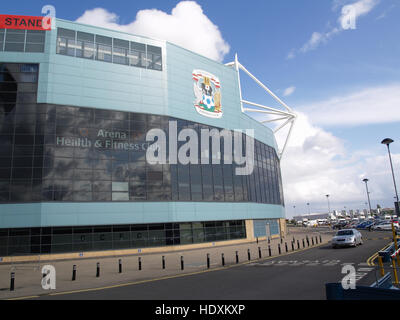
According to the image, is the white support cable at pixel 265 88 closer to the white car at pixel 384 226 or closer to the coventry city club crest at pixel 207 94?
the coventry city club crest at pixel 207 94

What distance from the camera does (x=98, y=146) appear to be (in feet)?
111

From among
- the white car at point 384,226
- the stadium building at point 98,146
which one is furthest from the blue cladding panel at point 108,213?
the white car at point 384,226

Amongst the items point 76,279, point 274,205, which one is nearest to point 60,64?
point 76,279

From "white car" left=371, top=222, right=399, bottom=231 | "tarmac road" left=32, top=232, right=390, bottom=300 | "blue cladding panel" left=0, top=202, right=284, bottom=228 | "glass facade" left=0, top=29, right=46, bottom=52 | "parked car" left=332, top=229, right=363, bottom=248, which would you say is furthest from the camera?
"white car" left=371, top=222, right=399, bottom=231

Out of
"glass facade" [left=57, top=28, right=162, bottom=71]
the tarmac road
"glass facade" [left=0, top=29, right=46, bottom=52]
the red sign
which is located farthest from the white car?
the red sign

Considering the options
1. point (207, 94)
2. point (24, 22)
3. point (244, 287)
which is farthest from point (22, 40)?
point (244, 287)

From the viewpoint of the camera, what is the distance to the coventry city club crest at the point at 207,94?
41.8 meters

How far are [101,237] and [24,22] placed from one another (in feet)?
82.7

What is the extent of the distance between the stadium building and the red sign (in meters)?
0.25

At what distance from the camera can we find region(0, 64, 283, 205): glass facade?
3081 cm

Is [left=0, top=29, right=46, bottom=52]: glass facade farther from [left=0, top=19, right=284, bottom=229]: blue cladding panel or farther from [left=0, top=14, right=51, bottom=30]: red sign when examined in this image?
[left=0, top=19, right=284, bottom=229]: blue cladding panel

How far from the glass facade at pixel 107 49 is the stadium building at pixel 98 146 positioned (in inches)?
4.6

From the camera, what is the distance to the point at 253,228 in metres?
46.6

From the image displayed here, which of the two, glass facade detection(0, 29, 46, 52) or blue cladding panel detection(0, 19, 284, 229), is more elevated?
glass facade detection(0, 29, 46, 52)
